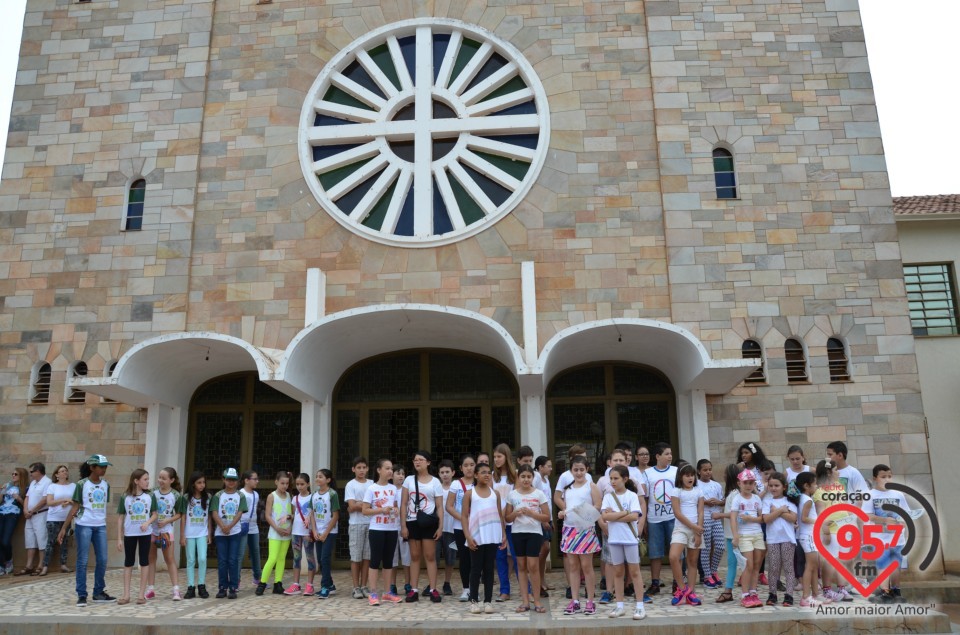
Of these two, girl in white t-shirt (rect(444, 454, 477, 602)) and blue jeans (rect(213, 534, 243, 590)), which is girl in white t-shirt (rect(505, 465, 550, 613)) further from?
blue jeans (rect(213, 534, 243, 590))

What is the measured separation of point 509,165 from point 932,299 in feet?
27.3

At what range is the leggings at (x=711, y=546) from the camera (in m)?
9.05

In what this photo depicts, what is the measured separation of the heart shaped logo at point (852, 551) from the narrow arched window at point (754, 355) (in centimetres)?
356

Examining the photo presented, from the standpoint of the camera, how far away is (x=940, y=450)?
13.9 meters

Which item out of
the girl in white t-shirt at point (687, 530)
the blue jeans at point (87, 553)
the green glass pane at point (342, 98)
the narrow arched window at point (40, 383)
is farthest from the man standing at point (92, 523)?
the green glass pane at point (342, 98)

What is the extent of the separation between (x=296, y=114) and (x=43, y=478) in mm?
6653

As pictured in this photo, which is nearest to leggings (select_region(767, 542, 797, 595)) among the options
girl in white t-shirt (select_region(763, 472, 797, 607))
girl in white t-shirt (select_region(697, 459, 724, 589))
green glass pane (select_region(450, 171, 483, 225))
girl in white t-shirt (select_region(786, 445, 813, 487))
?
girl in white t-shirt (select_region(763, 472, 797, 607))

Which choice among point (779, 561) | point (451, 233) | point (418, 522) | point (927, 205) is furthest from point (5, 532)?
point (927, 205)

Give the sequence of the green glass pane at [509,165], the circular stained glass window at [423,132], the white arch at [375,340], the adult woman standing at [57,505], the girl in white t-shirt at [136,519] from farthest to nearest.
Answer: the green glass pane at [509,165]
the circular stained glass window at [423,132]
the adult woman standing at [57,505]
the white arch at [375,340]
the girl in white t-shirt at [136,519]

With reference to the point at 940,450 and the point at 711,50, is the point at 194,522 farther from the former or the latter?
the point at 940,450

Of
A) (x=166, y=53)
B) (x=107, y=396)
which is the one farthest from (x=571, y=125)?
(x=107, y=396)

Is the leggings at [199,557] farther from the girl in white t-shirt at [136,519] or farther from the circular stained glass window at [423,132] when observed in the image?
the circular stained glass window at [423,132]

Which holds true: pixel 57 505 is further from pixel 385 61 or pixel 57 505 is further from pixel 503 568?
pixel 385 61

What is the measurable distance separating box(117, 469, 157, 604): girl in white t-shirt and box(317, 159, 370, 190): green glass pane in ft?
19.5
